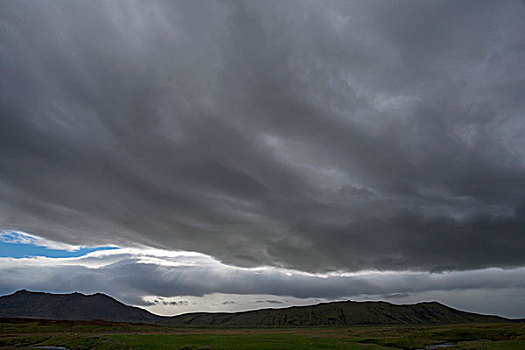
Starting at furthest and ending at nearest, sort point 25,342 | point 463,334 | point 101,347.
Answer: point 463,334 → point 25,342 → point 101,347

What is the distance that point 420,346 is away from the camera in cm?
9462

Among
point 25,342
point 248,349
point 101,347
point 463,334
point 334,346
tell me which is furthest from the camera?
point 463,334

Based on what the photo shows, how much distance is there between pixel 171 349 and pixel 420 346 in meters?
67.1

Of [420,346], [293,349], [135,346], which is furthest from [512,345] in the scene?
[135,346]

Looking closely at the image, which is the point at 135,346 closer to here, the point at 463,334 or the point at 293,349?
the point at 293,349

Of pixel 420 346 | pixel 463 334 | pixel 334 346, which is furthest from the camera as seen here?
pixel 463 334

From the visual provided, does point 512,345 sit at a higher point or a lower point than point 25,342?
higher

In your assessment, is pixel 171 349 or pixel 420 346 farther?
pixel 420 346

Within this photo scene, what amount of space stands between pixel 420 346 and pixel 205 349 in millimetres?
60065

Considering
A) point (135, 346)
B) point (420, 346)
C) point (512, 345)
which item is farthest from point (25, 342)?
point (512, 345)

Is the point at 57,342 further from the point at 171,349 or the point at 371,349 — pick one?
the point at 371,349

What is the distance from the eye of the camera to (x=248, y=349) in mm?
73938

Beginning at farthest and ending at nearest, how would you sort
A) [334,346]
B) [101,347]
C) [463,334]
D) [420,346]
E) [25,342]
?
1. [463,334]
2. [25,342]
3. [420,346]
4. [101,347]
5. [334,346]

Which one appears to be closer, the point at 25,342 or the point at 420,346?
the point at 420,346
